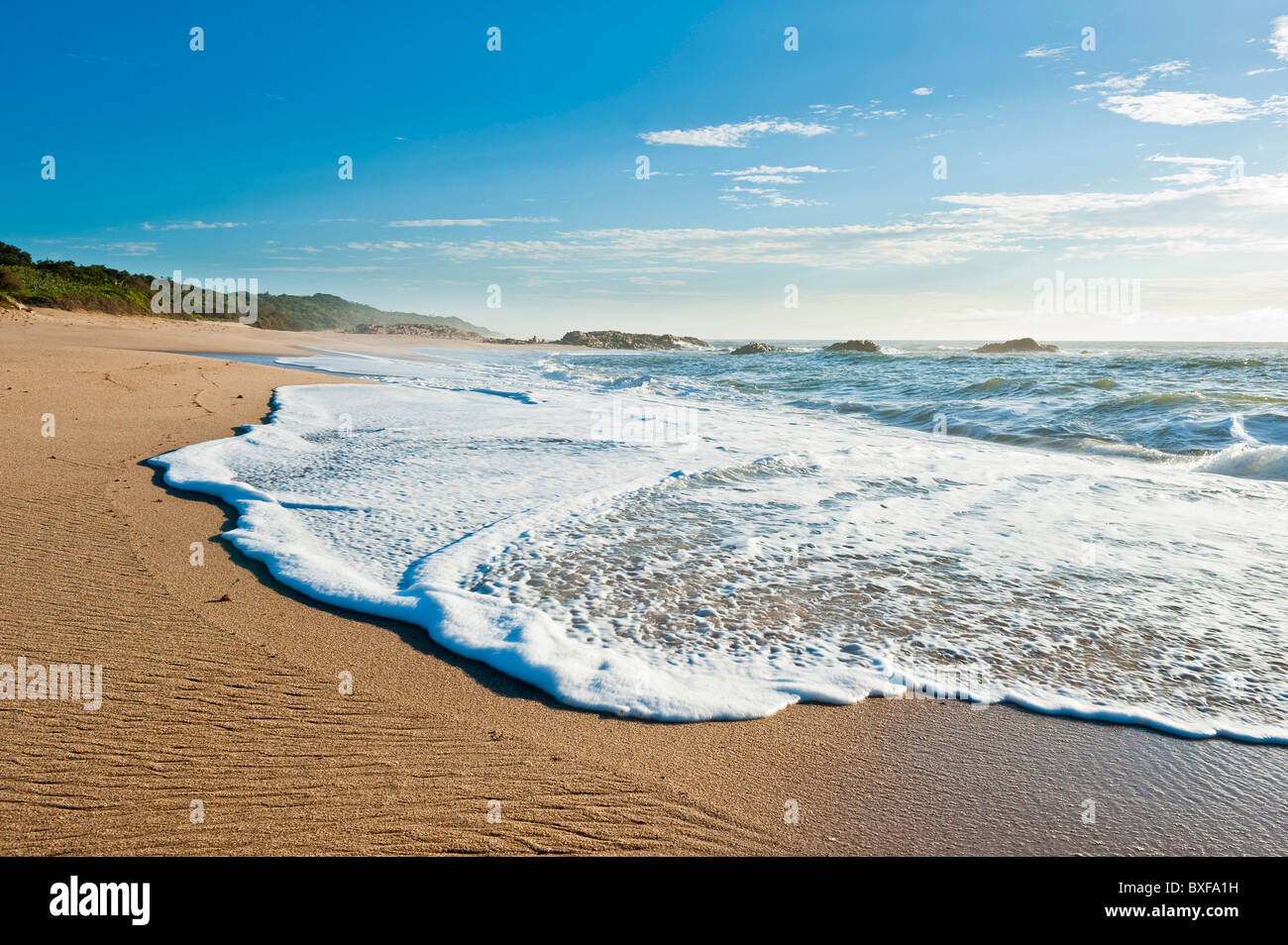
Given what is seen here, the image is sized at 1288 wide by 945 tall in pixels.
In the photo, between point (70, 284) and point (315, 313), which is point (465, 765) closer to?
point (70, 284)

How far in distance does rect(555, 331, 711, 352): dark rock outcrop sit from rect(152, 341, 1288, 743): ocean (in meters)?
64.7

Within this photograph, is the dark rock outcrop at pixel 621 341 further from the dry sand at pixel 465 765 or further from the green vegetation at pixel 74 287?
the dry sand at pixel 465 765

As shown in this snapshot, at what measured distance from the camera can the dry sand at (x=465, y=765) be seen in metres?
2.43

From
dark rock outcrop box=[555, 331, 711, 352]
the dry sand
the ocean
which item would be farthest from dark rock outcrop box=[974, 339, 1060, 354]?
the dry sand

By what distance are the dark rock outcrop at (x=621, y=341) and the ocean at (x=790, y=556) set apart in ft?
212

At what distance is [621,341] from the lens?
78.1 m

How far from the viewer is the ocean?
140 inches

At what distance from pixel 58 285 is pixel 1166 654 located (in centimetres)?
5120

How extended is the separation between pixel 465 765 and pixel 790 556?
10.5ft

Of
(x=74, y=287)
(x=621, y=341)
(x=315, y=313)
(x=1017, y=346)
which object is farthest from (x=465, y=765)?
(x=315, y=313)

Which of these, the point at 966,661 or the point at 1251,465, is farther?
the point at 1251,465

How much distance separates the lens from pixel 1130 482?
8.48 m
